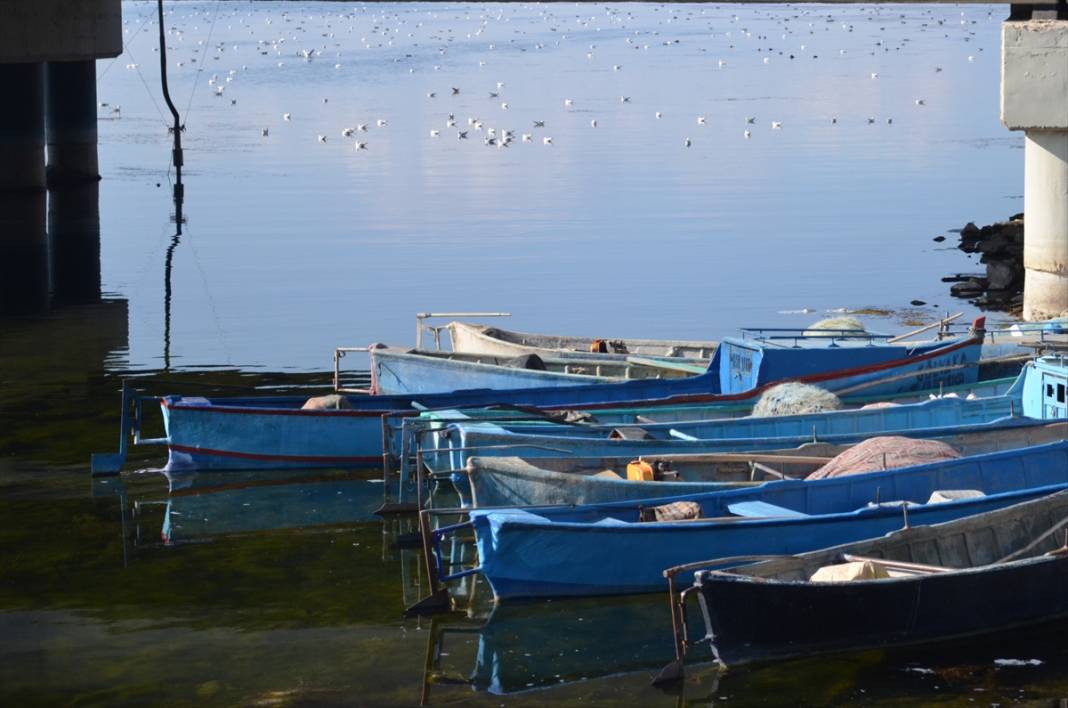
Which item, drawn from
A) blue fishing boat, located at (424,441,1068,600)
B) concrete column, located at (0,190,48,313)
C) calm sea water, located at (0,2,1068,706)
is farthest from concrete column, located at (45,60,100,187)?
blue fishing boat, located at (424,441,1068,600)

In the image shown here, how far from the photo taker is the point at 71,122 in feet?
→ 143

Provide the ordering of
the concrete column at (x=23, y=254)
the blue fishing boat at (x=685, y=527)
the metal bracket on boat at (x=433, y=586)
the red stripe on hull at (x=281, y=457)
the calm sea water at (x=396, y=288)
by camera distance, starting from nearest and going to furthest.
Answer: the calm sea water at (x=396, y=288)
the blue fishing boat at (x=685, y=527)
the metal bracket on boat at (x=433, y=586)
the red stripe on hull at (x=281, y=457)
the concrete column at (x=23, y=254)

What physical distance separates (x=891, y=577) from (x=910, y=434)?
3868 millimetres

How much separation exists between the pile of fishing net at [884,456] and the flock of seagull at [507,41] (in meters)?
39.2

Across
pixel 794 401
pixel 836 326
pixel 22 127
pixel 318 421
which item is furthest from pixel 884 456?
pixel 22 127

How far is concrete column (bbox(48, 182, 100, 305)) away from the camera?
31938 millimetres

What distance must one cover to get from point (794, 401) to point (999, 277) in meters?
12.3

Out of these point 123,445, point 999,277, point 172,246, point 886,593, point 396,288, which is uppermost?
point 172,246

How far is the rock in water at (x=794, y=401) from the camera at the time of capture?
17.9m

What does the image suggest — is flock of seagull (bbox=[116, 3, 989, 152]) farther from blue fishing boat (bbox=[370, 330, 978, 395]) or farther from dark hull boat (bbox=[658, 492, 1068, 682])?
dark hull boat (bbox=[658, 492, 1068, 682])

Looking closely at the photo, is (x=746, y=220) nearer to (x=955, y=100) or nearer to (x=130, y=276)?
(x=130, y=276)

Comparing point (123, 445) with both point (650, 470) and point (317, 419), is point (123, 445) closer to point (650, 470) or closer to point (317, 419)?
point (317, 419)

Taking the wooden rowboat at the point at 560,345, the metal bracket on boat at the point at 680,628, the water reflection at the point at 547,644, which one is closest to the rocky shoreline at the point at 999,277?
the wooden rowboat at the point at 560,345

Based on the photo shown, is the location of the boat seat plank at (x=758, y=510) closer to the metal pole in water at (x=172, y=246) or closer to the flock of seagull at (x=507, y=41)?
the metal pole in water at (x=172, y=246)
